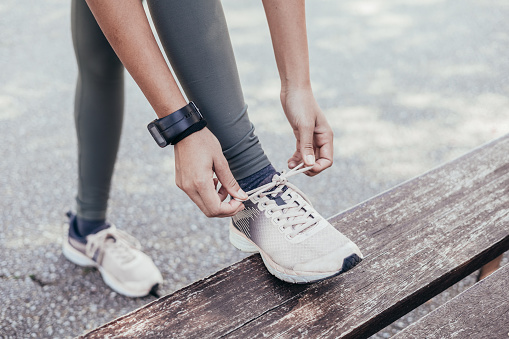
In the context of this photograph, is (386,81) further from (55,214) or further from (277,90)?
(55,214)

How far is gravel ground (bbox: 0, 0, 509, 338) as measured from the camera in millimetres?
1589

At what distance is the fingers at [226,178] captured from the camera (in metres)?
0.88

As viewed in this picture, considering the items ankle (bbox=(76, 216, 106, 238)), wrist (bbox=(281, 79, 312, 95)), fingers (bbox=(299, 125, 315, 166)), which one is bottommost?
ankle (bbox=(76, 216, 106, 238))

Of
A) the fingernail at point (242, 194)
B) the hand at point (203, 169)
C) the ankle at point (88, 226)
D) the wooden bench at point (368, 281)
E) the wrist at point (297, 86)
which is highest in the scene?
the hand at point (203, 169)

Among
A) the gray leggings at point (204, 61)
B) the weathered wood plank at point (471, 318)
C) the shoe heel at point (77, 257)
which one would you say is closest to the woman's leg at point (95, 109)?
the gray leggings at point (204, 61)

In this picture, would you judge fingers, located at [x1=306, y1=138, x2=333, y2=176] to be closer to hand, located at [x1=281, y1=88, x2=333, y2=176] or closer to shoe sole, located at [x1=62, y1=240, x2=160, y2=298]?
hand, located at [x1=281, y1=88, x2=333, y2=176]

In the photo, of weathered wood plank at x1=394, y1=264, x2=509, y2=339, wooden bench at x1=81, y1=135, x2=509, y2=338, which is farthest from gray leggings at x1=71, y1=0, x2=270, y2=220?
weathered wood plank at x1=394, y1=264, x2=509, y2=339

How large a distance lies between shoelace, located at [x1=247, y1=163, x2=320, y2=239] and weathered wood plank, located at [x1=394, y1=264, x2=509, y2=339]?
0.87 feet

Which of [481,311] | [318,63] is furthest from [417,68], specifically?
[481,311]

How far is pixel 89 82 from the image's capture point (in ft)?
4.19

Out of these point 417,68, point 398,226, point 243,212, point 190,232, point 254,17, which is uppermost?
point 243,212

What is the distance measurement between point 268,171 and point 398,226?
0.30 meters

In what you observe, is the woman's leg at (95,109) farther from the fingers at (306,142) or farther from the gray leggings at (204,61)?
the fingers at (306,142)

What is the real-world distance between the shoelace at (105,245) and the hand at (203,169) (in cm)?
72
